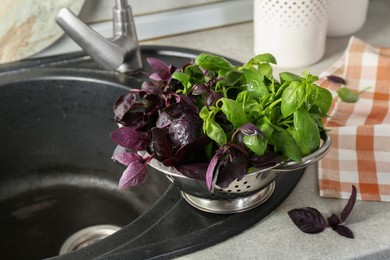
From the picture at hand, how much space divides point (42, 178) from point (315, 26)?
582mm

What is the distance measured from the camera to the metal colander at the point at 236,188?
2.15 feet

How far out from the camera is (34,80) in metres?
1.05

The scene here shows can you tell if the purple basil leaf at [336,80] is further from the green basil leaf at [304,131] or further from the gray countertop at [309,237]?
the green basil leaf at [304,131]

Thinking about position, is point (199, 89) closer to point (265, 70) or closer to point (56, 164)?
point (265, 70)

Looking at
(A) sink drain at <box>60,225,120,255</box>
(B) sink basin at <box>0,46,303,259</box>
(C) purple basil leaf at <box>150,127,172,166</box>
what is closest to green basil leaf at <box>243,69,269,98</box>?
(C) purple basil leaf at <box>150,127,172,166</box>

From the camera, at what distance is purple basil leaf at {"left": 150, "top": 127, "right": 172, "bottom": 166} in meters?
0.63

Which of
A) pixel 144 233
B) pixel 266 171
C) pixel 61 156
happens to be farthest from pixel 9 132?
pixel 266 171

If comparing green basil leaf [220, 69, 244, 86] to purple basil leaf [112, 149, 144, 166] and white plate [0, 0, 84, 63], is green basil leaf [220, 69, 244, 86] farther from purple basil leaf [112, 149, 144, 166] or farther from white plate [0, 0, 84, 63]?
white plate [0, 0, 84, 63]

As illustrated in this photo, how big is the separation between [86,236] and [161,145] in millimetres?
453

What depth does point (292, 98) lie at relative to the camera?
619mm

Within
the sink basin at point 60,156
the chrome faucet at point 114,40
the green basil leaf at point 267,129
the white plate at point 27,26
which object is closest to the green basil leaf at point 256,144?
the green basil leaf at point 267,129

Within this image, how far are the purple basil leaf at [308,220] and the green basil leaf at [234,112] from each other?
0.51 ft

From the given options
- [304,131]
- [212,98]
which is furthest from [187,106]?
[304,131]

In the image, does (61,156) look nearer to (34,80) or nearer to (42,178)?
(42,178)
